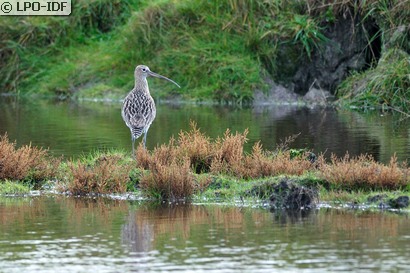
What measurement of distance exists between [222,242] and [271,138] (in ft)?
31.1

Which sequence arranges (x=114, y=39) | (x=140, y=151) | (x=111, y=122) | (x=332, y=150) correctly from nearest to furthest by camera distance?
(x=140, y=151) → (x=332, y=150) → (x=111, y=122) → (x=114, y=39)

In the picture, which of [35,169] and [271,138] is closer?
[35,169]

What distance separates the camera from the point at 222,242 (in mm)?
11383

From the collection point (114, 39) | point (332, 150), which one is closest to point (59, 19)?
point (114, 39)

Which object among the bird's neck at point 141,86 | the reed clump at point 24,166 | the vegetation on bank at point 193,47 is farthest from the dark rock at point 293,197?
the vegetation on bank at point 193,47

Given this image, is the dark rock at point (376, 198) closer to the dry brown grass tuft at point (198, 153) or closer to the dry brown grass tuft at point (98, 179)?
the dry brown grass tuft at point (198, 153)

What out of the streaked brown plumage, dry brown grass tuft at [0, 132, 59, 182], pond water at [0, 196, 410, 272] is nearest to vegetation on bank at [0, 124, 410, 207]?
dry brown grass tuft at [0, 132, 59, 182]

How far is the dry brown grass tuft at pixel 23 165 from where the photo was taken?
50.6 ft

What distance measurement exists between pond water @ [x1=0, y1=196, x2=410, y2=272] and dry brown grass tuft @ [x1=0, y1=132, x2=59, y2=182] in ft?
4.14

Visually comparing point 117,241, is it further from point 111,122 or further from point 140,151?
point 111,122

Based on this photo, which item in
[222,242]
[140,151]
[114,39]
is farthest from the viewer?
[114,39]

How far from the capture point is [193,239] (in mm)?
11602

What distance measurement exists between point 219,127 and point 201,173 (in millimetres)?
7060

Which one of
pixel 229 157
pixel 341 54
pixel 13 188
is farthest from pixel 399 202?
pixel 341 54
